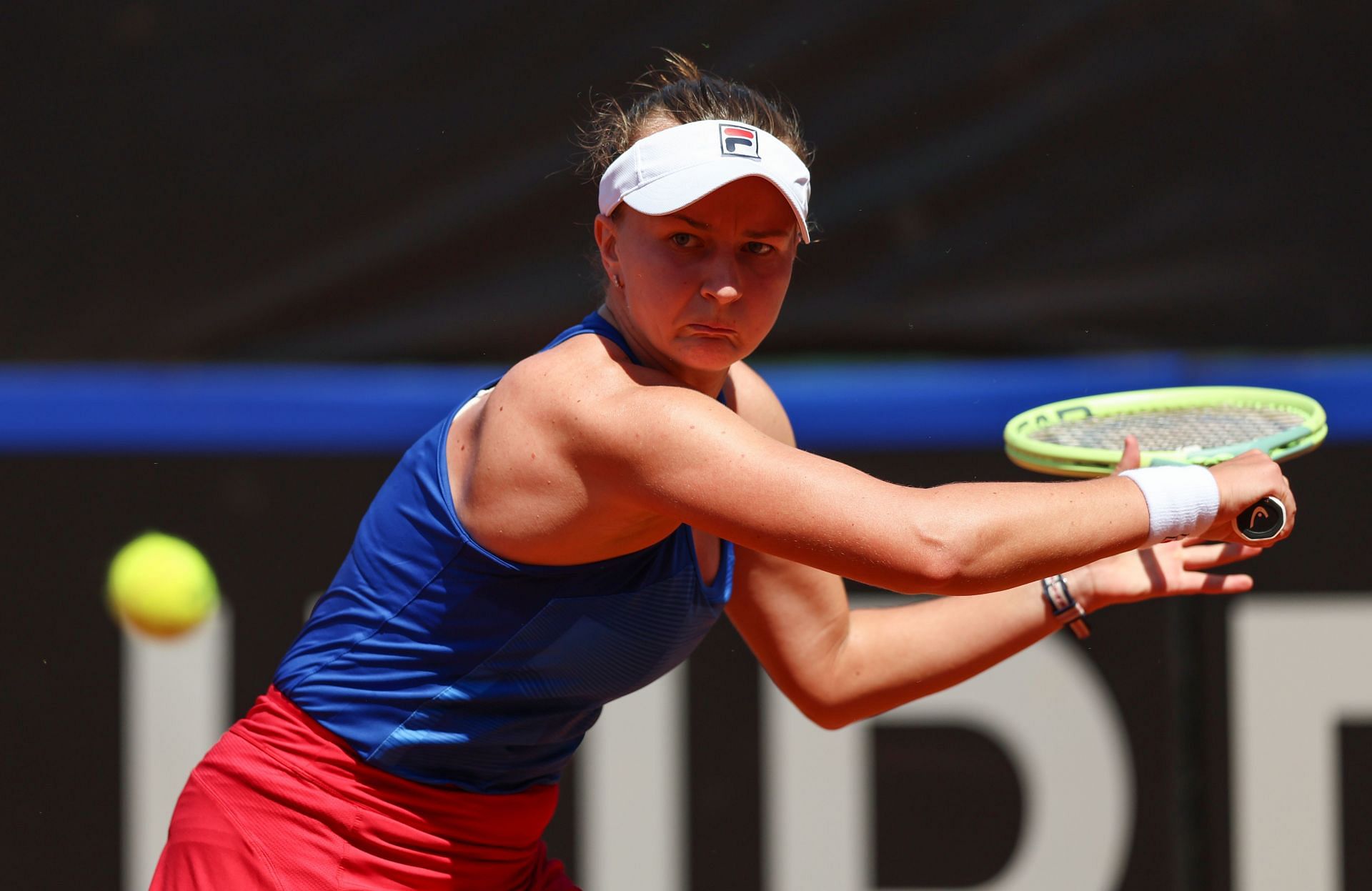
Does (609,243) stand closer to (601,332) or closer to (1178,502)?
(601,332)

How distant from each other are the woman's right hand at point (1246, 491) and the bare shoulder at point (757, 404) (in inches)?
22.1

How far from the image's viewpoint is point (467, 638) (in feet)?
5.39

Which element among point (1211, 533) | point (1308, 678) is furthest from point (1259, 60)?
point (1211, 533)

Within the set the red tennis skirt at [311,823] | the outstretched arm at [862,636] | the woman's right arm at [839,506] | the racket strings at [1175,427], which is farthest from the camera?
the racket strings at [1175,427]

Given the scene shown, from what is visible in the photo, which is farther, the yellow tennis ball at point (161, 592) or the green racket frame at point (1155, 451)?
the yellow tennis ball at point (161, 592)

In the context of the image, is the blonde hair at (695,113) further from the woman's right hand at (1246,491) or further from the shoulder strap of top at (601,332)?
the woman's right hand at (1246,491)

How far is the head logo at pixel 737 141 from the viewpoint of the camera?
1560mm

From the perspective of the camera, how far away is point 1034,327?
291 cm

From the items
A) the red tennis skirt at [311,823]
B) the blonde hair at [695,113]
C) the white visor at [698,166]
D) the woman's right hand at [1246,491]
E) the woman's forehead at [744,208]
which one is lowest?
the red tennis skirt at [311,823]

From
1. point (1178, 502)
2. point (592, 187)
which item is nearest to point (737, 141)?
point (1178, 502)

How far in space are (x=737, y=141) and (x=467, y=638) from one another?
23.3 inches

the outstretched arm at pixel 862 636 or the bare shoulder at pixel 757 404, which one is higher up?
the bare shoulder at pixel 757 404

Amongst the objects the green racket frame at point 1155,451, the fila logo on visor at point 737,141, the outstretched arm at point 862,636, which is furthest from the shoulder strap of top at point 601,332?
the green racket frame at point 1155,451

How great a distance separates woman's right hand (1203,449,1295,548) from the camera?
1.52 metres
